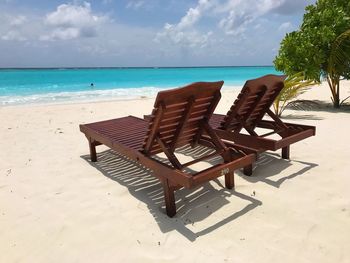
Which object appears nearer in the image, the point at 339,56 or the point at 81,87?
the point at 339,56

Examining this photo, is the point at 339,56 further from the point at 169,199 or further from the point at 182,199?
the point at 169,199

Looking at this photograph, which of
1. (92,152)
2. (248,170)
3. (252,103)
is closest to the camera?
(248,170)

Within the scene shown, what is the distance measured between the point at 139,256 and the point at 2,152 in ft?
15.3

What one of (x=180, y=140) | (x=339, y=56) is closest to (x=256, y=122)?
(x=180, y=140)

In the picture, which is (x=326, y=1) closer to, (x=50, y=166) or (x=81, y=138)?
(x=81, y=138)

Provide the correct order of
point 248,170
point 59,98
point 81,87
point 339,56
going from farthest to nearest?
point 81,87
point 59,98
point 339,56
point 248,170

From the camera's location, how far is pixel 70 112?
11.8m

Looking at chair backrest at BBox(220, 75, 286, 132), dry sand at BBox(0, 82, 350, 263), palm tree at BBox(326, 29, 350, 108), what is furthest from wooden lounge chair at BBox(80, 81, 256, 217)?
palm tree at BBox(326, 29, 350, 108)

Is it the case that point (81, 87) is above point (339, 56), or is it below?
below

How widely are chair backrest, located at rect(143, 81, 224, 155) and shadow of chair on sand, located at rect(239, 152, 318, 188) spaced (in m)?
1.10

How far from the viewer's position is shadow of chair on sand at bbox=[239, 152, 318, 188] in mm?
4312

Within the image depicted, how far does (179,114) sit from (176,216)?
1133 millimetres

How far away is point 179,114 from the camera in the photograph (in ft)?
12.0

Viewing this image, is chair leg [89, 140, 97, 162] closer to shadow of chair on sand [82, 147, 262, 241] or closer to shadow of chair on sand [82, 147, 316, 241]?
shadow of chair on sand [82, 147, 316, 241]
